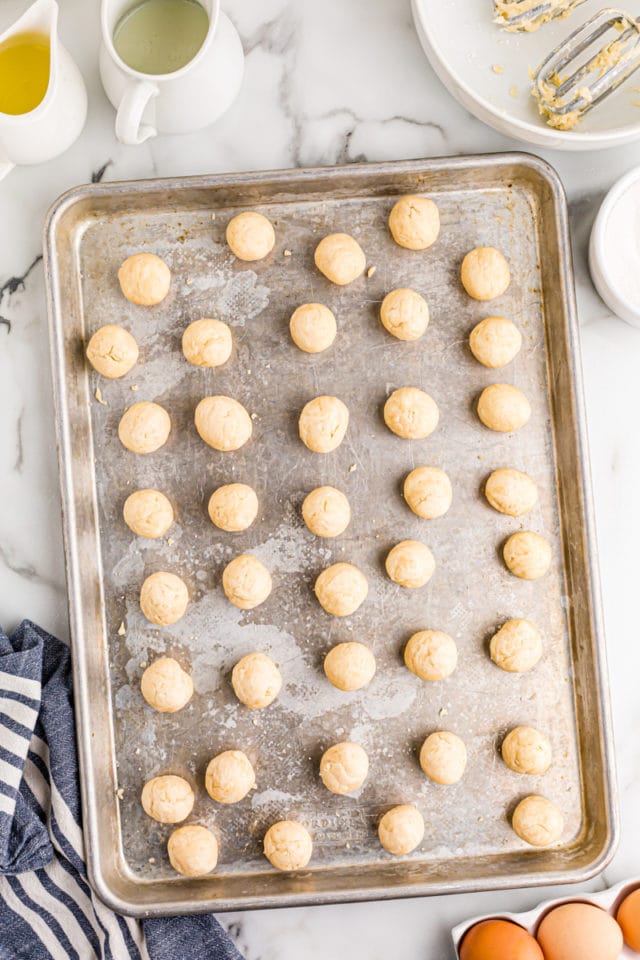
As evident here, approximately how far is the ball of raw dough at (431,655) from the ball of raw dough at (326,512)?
18cm

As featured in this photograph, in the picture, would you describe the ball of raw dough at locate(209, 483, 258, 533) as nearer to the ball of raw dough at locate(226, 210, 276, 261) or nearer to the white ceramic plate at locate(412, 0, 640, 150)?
the ball of raw dough at locate(226, 210, 276, 261)

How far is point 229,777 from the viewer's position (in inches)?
42.6

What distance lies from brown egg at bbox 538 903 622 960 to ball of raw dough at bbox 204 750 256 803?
43cm

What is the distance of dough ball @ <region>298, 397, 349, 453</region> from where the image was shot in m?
1.09

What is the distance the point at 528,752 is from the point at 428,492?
36cm

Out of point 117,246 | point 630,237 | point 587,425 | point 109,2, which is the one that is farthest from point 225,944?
point 109,2

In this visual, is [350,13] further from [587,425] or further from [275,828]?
[275,828]

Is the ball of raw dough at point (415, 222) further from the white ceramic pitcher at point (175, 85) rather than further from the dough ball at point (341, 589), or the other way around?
the dough ball at point (341, 589)

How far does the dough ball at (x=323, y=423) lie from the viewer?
1091mm

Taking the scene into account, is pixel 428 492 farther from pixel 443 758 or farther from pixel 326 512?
pixel 443 758

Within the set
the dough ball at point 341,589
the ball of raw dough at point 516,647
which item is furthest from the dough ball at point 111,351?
the ball of raw dough at point 516,647

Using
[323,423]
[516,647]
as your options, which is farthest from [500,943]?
[323,423]

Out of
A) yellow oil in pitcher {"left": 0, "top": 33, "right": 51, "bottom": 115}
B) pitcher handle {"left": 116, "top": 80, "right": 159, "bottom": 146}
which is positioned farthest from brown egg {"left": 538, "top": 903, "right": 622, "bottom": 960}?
yellow oil in pitcher {"left": 0, "top": 33, "right": 51, "bottom": 115}

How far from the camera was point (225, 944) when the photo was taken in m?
1.11
